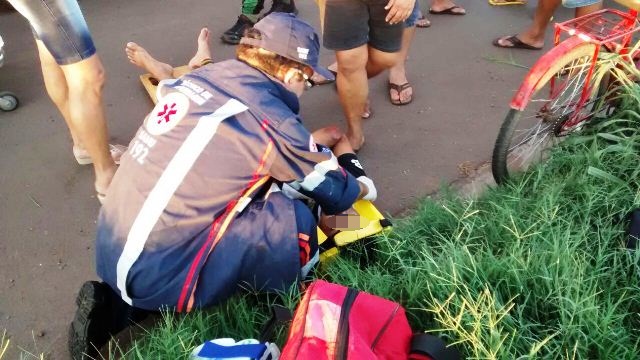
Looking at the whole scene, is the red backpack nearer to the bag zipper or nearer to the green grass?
the bag zipper

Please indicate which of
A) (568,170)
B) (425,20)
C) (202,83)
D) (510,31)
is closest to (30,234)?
(202,83)

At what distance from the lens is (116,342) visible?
1.97 metres

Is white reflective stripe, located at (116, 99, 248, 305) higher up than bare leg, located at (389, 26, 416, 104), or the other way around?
white reflective stripe, located at (116, 99, 248, 305)

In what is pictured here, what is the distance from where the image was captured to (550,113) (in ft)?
9.00

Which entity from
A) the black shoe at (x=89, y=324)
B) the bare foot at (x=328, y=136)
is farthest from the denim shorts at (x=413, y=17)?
the black shoe at (x=89, y=324)

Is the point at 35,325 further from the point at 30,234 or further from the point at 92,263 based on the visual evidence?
the point at 30,234

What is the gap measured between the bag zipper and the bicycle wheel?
127cm

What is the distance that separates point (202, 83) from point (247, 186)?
41cm

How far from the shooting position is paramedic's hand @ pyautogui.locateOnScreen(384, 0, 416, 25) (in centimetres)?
264

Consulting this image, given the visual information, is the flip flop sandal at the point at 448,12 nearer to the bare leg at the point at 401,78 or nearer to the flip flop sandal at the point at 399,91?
the bare leg at the point at 401,78

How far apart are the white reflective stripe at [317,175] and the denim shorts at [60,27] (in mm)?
1205

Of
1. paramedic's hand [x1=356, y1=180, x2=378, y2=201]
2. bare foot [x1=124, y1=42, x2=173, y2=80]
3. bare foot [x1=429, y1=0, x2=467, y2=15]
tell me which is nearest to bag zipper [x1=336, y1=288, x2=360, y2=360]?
paramedic's hand [x1=356, y1=180, x2=378, y2=201]

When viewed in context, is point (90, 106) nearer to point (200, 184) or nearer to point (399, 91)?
point (200, 184)

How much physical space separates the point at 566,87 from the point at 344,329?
182 centimetres
